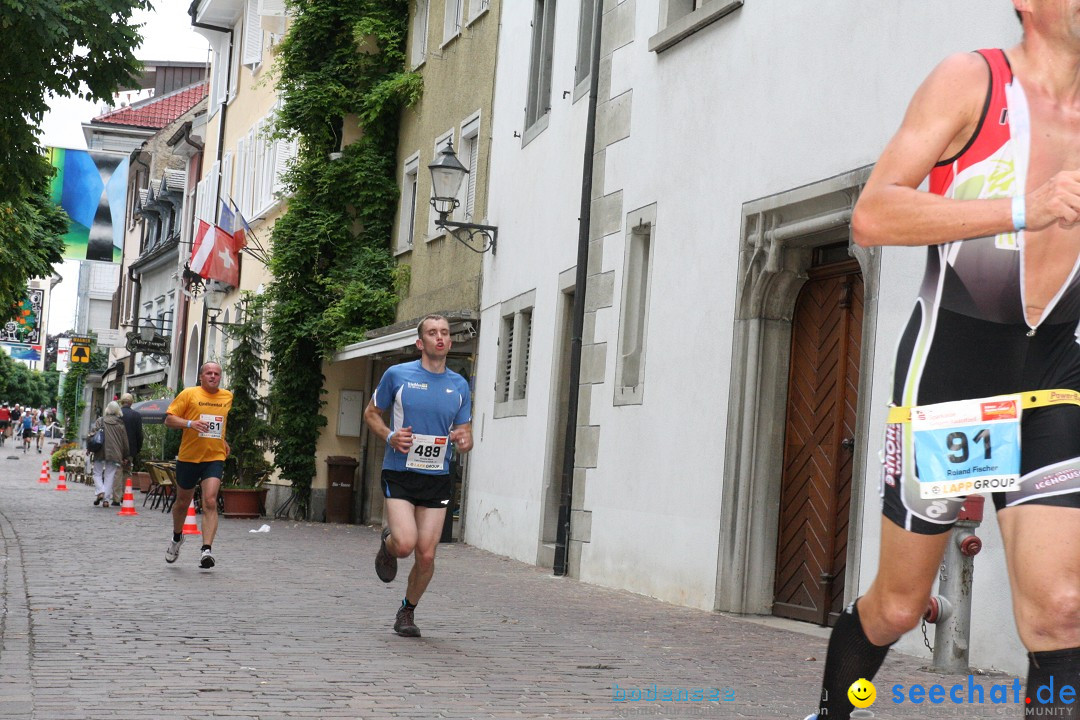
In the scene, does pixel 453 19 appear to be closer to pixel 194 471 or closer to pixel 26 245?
pixel 26 245

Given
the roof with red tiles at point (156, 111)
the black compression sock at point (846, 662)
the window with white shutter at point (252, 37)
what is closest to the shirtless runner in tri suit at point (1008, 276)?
the black compression sock at point (846, 662)

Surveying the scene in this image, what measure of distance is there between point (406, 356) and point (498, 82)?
17.2 feet

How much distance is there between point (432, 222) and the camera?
22766mm

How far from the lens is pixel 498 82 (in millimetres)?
20641

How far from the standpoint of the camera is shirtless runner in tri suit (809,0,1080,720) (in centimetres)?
337

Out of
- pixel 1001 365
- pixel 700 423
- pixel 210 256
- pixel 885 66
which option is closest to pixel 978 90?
pixel 1001 365

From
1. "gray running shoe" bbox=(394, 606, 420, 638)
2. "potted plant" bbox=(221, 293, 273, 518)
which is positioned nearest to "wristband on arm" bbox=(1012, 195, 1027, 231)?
"gray running shoe" bbox=(394, 606, 420, 638)

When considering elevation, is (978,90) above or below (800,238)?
below

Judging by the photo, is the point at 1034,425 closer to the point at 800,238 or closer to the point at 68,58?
the point at 800,238

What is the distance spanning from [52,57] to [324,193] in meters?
13.9

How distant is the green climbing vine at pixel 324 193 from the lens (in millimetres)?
25000

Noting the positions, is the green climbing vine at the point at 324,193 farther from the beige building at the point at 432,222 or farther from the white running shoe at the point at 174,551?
the white running shoe at the point at 174,551

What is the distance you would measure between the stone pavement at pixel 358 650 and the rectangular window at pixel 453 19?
10.5m

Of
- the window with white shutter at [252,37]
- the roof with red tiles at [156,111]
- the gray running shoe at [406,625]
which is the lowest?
the gray running shoe at [406,625]
